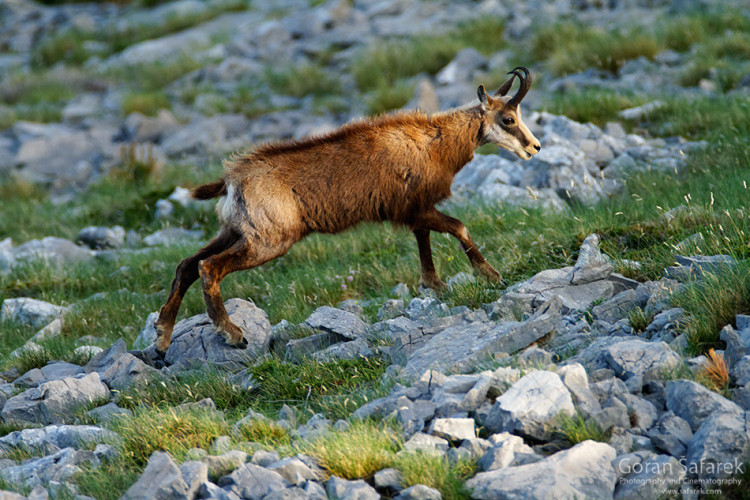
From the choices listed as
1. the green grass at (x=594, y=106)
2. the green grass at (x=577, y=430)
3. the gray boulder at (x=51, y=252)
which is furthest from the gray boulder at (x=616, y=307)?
the gray boulder at (x=51, y=252)

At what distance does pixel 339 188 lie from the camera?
262 inches

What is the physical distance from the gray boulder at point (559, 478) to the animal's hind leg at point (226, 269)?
3.05 meters

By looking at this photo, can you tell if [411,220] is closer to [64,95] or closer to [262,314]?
[262,314]

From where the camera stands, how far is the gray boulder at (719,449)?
3631mm

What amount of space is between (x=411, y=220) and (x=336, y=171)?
0.85 metres

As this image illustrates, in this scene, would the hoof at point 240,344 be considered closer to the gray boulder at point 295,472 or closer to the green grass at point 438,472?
the gray boulder at point 295,472

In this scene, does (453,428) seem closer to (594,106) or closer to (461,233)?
(461,233)

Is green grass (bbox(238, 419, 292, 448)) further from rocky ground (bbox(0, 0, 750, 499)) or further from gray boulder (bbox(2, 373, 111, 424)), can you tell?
gray boulder (bbox(2, 373, 111, 424))

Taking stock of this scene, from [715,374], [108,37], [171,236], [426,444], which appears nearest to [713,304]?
[715,374]

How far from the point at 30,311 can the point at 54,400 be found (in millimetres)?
2972

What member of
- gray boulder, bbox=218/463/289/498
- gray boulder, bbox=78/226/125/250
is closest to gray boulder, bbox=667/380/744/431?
gray boulder, bbox=218/463/289/498

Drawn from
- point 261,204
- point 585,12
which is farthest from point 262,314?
point 585,12

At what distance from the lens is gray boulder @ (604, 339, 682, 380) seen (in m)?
4.36

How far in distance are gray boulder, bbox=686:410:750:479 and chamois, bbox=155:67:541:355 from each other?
3.13 metres
